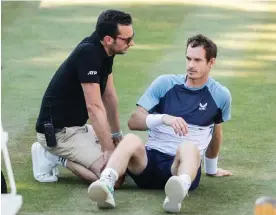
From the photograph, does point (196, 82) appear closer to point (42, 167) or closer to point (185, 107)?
point (185, 107)

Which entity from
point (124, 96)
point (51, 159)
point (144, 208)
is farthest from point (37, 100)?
point (144, 208)

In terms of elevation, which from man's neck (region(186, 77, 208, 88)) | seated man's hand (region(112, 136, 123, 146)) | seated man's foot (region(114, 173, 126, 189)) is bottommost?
seated man's foot (region(114, 173, 126, 189))

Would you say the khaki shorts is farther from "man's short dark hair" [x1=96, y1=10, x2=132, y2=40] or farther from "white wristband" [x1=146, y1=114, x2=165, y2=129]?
"man's short dark hair" [x1=96, y1=10, x2=132, y2=40]

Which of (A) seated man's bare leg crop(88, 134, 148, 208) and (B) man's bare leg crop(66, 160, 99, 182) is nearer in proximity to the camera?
(A) seated man's bare leg crop(88, 134, 148, 208)

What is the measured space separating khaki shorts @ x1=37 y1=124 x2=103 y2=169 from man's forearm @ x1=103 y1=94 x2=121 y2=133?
303mm

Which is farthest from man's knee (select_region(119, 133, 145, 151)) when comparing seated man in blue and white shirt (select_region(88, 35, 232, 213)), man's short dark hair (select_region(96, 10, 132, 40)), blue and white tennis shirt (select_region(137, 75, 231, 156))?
man's short dark hair (select_region(96, 10, 132, 40))

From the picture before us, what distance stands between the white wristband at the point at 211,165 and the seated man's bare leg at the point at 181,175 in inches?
23.3

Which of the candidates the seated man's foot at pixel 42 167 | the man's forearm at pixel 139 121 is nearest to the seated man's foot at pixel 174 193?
the man's forearm at pixel 139 121

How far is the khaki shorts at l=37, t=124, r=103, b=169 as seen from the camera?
7.88m

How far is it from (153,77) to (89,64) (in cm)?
Result: 358

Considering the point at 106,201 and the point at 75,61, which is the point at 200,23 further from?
the point at 106,201

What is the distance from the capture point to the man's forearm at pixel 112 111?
8.25 meters

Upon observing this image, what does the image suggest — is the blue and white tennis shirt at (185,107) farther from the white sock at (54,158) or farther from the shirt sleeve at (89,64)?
the white sock at (54,158)

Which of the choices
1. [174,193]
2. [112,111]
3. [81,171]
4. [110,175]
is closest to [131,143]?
[110,175]
